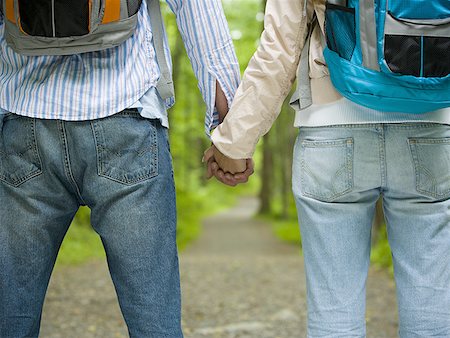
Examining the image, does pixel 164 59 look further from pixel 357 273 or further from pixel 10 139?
pixel 357 273

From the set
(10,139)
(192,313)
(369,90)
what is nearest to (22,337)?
(10,139)

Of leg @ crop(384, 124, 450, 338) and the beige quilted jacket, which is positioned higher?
the beige quilted jacket

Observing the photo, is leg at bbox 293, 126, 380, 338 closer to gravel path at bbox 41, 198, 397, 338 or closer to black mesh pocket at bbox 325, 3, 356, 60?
black mesh pocket at bbox 325, 3, 356, 60

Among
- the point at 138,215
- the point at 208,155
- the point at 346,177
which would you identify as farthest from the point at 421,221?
the point at 138,215

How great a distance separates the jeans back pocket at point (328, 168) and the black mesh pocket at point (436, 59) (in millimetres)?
355

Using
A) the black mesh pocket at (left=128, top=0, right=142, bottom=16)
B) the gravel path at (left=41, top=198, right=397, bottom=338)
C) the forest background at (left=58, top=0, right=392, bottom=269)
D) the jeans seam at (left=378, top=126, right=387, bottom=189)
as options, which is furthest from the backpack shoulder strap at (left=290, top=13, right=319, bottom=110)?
the forest background at (left=58, top=0, right=392, bottom=269)

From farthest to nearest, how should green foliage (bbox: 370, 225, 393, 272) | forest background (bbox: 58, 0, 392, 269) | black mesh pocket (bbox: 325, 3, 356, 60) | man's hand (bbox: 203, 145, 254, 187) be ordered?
forest background (bbox: 58, 0, 392, 269)
green foliage (bbox: 370, 225, 393, 272)
man's hand (bbox: 203, 145, 254, 187)
black mesh pocket (bbox: 325, 3, 356, 60)

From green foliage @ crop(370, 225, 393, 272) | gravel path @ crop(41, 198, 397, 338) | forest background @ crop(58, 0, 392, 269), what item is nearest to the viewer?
gravel path @ crop(41, 198, 397, 338)

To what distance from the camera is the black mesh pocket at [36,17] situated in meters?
2.30

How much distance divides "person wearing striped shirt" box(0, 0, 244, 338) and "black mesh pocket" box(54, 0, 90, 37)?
105 millimetres

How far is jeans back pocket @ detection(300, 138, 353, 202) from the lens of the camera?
2.54 metres

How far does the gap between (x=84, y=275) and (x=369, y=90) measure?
24.2ft

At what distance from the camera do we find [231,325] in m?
6.18

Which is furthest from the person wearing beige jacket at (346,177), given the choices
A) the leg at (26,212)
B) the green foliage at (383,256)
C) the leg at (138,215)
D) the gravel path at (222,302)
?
the green foliage at (383,256)
